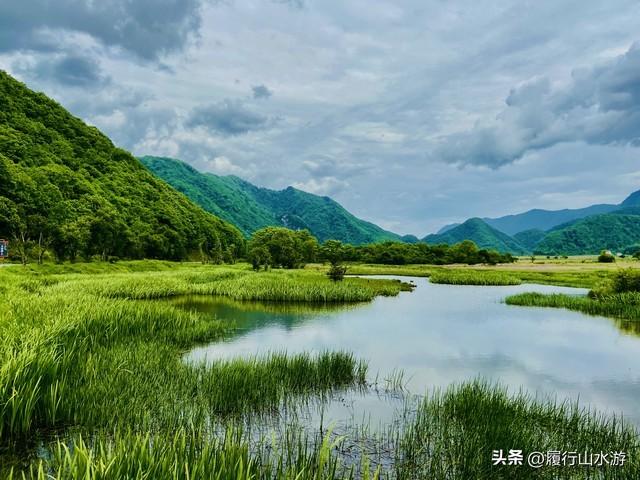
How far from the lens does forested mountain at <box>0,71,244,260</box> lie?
59062mm

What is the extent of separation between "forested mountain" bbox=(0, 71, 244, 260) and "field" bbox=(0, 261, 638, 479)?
48418 millimetres

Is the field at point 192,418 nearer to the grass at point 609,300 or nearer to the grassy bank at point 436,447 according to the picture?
the grassy bank at point 436,447

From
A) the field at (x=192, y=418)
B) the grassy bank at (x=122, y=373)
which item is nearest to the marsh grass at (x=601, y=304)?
the field at (x=192, y=418)

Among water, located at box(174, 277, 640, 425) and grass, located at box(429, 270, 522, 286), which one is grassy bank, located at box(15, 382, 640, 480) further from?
grass, located at box(429, 270, 522, 286)

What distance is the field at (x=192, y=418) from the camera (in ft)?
17.6

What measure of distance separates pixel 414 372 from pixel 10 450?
11966mm

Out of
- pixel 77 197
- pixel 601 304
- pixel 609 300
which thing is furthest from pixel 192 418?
pixel 77 197

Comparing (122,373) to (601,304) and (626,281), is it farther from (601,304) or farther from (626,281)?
(626,281)

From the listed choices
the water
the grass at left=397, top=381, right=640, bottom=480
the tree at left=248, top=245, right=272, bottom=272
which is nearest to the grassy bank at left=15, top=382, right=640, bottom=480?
the grass at left=397, top=381, right=640, bottom=480

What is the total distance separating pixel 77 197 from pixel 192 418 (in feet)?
284

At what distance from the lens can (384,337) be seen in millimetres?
21141

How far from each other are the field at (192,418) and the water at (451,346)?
136 cm

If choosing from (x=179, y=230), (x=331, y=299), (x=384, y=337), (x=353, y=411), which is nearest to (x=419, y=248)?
(x=179, y=230)

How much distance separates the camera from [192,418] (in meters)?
7.89
